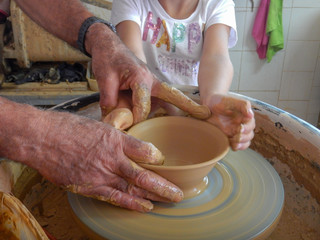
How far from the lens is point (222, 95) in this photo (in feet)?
3.36

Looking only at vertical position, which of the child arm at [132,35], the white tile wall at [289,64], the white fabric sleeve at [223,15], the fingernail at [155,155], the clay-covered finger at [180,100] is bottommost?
the white tile wall at [289,64]

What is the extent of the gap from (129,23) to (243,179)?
A: 2.91 feet

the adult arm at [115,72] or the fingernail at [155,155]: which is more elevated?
the adult arm at [115,72]

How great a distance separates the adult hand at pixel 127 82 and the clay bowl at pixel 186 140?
1.8 inches

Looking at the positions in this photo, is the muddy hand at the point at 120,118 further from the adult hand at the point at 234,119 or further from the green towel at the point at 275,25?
the green towel at the point at 275,25

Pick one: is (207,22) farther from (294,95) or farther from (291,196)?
(294,95)

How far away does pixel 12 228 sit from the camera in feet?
1.90

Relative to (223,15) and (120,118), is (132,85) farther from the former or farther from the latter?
(223,15)

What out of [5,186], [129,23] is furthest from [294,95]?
[5,186]

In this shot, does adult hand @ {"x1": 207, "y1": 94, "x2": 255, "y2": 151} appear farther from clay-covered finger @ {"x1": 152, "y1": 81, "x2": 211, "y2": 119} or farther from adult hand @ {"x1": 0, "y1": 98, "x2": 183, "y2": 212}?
adult hand @ {"x1": 0, "y1": 98, "x2": 183, "y2": 212}

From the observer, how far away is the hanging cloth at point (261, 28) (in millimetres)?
2568

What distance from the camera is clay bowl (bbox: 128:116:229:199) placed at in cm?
89

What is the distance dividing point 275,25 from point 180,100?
185 centimetres

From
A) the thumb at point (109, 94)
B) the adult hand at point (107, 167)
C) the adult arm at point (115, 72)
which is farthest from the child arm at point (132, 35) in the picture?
the adult hand at point (107, 167)
